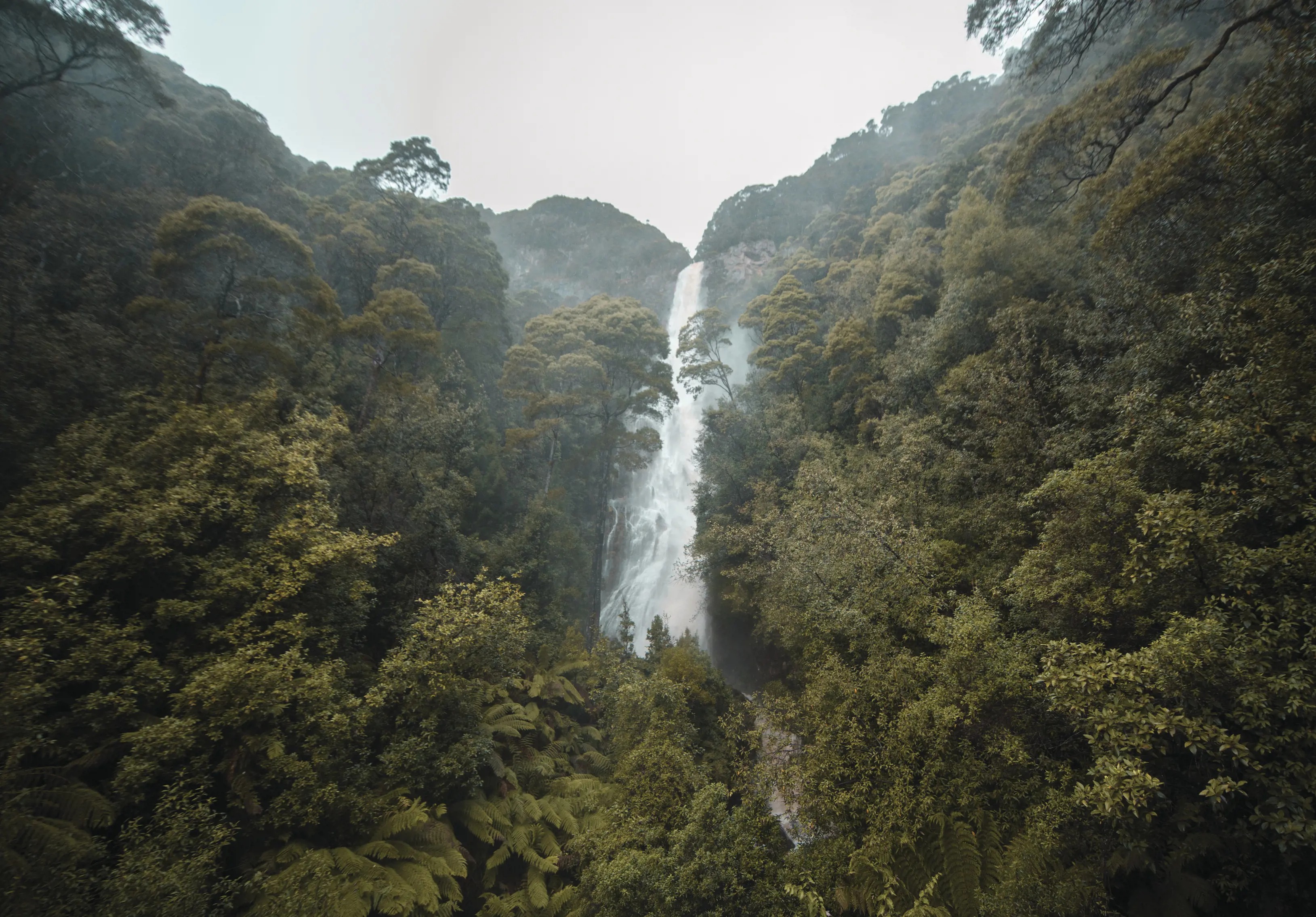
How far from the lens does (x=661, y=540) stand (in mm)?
32500

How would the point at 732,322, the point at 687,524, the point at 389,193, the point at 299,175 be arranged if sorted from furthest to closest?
1. the point at 732,322
2. the point at 687,524
3. the point at 299,175
4. the point at 389,193

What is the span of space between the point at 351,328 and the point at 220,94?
99.8 ft

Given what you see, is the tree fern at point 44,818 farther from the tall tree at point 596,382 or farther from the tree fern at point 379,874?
the tall tree at point 596,382

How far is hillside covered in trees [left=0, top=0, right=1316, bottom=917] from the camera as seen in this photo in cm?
527

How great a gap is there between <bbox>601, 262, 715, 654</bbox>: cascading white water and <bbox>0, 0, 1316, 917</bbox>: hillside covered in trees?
9.08 meters

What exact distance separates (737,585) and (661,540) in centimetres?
1544

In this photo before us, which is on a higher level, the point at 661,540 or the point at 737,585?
the point at 737,585

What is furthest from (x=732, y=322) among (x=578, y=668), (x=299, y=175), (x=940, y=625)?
(x=940, y=625)

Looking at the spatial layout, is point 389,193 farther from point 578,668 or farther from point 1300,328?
point 1300,328

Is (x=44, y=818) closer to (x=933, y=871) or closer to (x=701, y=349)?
(x=933, y=871)

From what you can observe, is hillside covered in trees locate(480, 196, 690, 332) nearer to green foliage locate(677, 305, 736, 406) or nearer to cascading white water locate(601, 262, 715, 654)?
cascading white water locate(601, 262, 715, 654)

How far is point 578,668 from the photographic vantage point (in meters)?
15.7

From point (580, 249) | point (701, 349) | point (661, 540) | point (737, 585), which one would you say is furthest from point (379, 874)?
point (580, 249)

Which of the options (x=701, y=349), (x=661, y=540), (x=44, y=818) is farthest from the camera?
(x=661, y=540)
